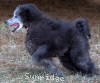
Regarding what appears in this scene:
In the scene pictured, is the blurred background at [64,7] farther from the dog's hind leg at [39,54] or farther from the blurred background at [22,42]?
the dog's hind leg at [39,54]

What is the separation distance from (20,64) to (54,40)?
2.75 feet

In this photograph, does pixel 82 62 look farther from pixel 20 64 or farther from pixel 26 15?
pixel 20 64

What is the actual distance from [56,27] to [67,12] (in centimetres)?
455

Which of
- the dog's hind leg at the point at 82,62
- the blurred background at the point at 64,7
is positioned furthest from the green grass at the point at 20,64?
the blurred background at the point at 64,7

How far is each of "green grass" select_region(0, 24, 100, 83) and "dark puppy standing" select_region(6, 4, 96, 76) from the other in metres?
0.16

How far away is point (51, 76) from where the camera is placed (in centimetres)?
452

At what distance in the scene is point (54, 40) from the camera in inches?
183

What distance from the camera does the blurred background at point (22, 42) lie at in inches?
181

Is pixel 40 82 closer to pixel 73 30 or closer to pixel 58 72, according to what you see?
pixel 58 72

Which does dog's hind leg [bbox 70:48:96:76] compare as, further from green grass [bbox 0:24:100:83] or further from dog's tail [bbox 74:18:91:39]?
dog's tail [bbox 74:18:91:39]

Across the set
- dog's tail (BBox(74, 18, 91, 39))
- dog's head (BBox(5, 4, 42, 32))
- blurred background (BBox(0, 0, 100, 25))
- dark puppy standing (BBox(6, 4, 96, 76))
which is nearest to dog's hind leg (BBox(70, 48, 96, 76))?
dark puppy standing (BBox(6, 4, 96, 76))

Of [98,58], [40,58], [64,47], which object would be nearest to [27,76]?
[40,58]

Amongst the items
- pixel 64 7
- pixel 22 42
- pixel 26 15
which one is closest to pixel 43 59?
pixel 26 15

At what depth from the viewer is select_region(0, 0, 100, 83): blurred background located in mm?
4605
